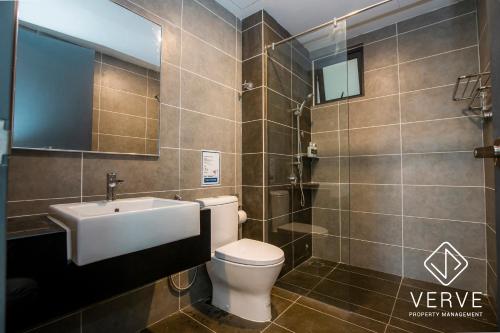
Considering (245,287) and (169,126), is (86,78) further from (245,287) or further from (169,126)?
(245,287)

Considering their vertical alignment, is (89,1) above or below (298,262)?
above

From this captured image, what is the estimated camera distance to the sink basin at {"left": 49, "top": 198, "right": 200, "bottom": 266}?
780 millimetres

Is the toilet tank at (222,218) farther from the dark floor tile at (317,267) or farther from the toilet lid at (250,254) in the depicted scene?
the dark floor tile at (317,267)

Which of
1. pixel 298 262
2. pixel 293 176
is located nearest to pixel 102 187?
pixel 293 176

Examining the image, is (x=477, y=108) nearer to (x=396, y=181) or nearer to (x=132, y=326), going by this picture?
(x=396, y=181)

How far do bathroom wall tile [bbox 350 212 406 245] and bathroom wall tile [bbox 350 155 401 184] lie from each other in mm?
356

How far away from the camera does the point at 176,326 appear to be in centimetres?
148

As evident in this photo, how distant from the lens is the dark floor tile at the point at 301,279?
6.61ft

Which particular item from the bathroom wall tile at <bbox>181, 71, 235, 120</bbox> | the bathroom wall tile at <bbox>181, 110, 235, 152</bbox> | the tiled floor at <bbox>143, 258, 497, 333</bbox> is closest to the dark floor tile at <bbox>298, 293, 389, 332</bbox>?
the tiled floor at <bbox>143, 258, 497, 333</bbox>

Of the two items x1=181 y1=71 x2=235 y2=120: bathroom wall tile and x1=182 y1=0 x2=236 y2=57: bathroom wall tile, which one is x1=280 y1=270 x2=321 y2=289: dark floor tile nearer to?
x1=181 y1=71 x2=235 y2=120: bathroom wall tile

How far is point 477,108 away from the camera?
6.00 ft

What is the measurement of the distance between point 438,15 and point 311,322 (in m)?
2.74

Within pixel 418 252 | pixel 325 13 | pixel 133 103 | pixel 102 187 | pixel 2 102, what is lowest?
pixel 418 252

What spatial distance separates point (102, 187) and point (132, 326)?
2.84ft
